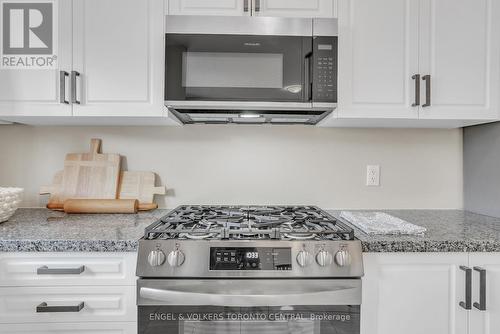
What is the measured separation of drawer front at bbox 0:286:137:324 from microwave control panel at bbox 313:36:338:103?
1098mm

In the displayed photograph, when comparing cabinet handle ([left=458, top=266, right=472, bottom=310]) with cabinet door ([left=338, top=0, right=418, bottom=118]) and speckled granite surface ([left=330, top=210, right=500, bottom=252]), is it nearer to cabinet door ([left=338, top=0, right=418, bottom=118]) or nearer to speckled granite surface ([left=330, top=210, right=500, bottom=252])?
speckled granite surface ([left=330, top=210, right=500, bottom=252])

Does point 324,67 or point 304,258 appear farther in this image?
point 324,67

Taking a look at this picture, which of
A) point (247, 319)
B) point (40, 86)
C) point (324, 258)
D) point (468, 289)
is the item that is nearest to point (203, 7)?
point (40, 86)

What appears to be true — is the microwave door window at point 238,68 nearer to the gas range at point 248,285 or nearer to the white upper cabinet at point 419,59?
the white upper cabinet at point 419,59

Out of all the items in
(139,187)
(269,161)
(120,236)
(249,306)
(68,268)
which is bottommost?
(249,306)

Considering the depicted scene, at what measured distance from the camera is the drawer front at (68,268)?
1152 millimetres

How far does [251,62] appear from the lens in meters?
1.46

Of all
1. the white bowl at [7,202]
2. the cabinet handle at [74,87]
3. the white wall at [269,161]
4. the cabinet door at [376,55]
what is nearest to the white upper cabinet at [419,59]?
the cabinet door at [376,55]

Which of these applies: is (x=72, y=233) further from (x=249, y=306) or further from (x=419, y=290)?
(x=419, y=290)

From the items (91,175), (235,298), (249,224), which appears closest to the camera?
(235,298)

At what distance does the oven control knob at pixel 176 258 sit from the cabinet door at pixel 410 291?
25.5 inches

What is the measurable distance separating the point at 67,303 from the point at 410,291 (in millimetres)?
1215

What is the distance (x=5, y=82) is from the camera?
58.0 inches

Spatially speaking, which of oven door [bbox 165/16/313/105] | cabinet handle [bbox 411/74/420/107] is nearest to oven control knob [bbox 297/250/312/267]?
oven door [bbox 165/16/313/105]
